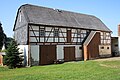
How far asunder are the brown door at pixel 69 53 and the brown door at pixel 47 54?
215 centimetres

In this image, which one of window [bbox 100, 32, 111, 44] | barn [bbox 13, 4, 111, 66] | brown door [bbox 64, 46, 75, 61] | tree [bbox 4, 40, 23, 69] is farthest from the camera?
window [bbox 100, 32, 111, 44]

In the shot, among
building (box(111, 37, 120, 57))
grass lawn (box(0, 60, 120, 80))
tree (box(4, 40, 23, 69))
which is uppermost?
building (box(111, 37, 120, 57))

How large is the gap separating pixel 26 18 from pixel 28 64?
6316 millimetres

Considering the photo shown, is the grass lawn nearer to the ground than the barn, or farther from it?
nearer to the ground

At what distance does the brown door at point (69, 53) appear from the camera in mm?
26472

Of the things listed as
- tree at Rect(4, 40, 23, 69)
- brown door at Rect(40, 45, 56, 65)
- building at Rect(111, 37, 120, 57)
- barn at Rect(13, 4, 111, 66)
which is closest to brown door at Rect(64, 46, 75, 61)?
barn at Rect(13, 4, 111, 66)

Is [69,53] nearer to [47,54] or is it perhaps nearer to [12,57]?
[47,54]

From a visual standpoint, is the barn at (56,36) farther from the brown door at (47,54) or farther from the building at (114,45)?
A: the building at (114,45)

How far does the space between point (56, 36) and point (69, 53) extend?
358cm

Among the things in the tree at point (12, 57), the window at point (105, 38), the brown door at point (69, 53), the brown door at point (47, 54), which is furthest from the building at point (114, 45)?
the tree at point (12, 57)

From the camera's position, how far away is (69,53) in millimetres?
26906

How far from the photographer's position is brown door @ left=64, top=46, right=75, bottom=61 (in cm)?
2647

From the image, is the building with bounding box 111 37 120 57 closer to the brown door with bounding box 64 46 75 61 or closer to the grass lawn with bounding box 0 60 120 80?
the brown door with bounding box 64 46 75 61

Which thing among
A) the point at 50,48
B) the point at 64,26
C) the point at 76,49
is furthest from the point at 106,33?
the point at 50,48
